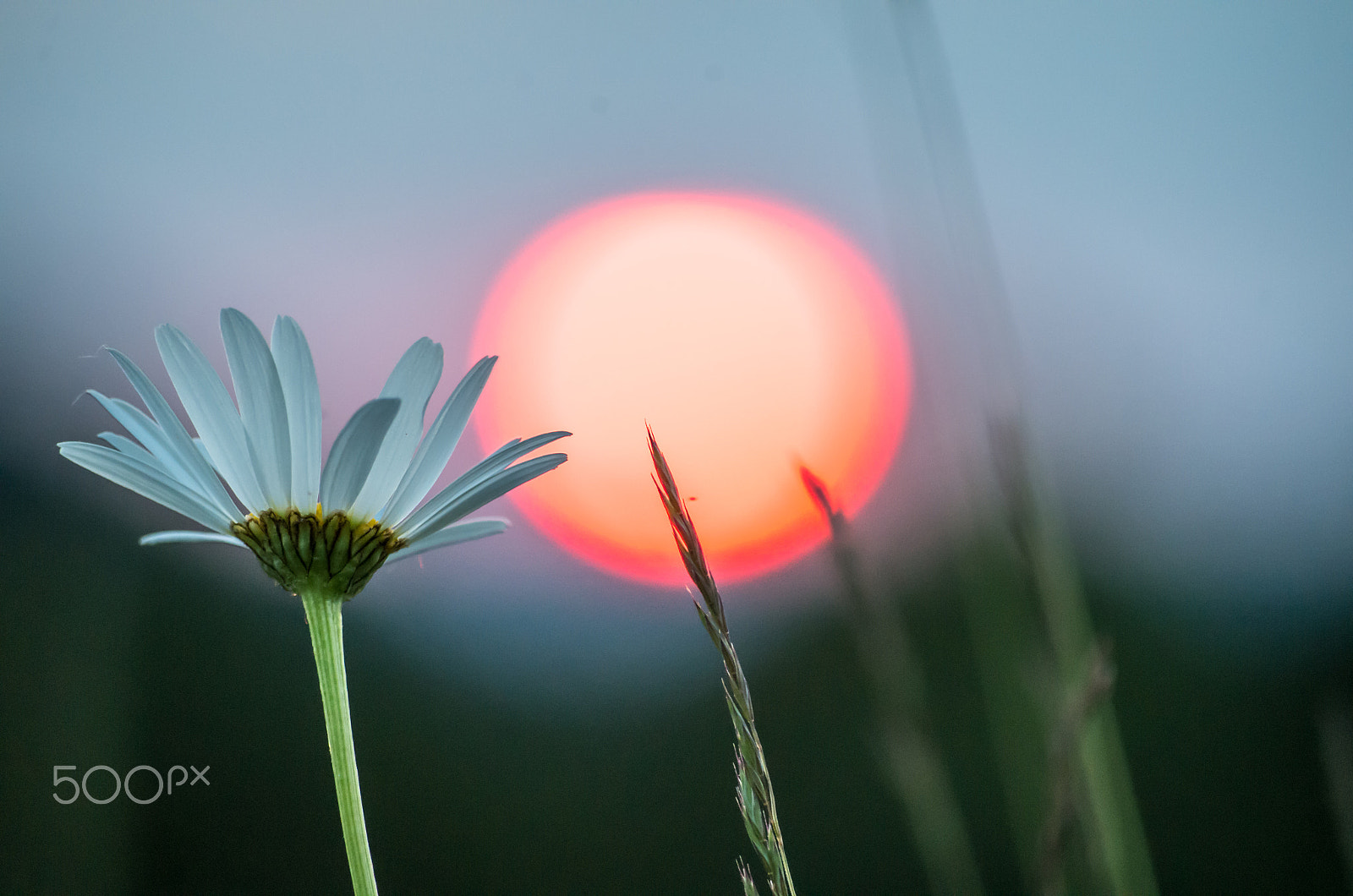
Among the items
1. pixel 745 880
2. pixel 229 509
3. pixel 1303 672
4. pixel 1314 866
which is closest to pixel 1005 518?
pixel 745 880

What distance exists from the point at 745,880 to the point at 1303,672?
2.50 meters

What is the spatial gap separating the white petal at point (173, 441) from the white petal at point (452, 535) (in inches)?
2.8

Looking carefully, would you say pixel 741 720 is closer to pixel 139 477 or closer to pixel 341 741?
pixel 341 741

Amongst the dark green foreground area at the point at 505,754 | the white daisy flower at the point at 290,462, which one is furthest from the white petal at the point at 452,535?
the dark green foreground area at the point at 505,754

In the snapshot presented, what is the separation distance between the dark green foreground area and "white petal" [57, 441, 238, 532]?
6.61 ft

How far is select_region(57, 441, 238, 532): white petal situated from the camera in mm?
280

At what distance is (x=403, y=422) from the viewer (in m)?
0.36

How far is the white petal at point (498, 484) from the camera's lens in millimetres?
290

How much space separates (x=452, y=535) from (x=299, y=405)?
→ 0.26 feet

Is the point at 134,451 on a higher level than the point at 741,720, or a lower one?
higher

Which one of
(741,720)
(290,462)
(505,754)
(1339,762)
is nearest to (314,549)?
(290,462)

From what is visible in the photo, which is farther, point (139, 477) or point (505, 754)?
point (505, 754)

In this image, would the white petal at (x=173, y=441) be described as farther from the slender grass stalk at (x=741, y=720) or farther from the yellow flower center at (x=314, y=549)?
the slender grass stalk at (x=741, y=720)

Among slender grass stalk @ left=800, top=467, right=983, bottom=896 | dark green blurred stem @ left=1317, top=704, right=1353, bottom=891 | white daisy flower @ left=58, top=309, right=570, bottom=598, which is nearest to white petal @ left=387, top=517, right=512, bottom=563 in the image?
white daisy flower @ left=58, top=309, right=570, bottom=598
